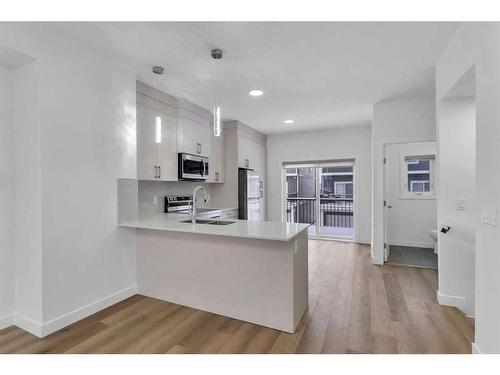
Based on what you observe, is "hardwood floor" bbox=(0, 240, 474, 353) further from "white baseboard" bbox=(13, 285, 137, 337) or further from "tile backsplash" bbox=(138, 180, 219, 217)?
"tile backsplash" bbox=(138, 180, 219, 217)

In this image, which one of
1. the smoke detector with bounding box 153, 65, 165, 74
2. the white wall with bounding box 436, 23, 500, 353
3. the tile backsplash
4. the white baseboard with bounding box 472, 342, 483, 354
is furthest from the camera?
the tile backsplash

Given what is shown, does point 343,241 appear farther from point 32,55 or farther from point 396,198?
point 32,55

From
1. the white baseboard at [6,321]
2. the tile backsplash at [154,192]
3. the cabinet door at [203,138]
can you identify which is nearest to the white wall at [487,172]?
the cabinet door at [203,138]

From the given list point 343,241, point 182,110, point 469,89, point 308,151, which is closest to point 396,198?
point 343,241

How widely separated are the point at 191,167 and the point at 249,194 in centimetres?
156

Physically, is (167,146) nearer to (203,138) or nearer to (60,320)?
(203,138)

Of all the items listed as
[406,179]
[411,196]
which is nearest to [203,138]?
[406,179]

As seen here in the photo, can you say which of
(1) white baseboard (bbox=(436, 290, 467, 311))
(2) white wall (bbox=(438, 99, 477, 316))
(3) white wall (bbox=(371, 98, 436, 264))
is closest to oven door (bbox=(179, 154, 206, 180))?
(3) white wall (bbox=(371, 98, 436, 264))

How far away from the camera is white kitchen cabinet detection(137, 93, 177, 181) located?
10.4 ft

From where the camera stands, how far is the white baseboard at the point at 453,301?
8.58 feet

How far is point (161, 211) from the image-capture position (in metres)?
3.97

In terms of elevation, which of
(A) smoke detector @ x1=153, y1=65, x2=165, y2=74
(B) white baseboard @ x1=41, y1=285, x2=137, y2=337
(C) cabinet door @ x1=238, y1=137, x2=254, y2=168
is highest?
(A) smoke detector @ x1=153, y1=65, x2=165, y2=74

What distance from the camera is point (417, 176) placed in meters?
5.30

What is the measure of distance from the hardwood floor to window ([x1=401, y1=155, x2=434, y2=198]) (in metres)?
2.84
